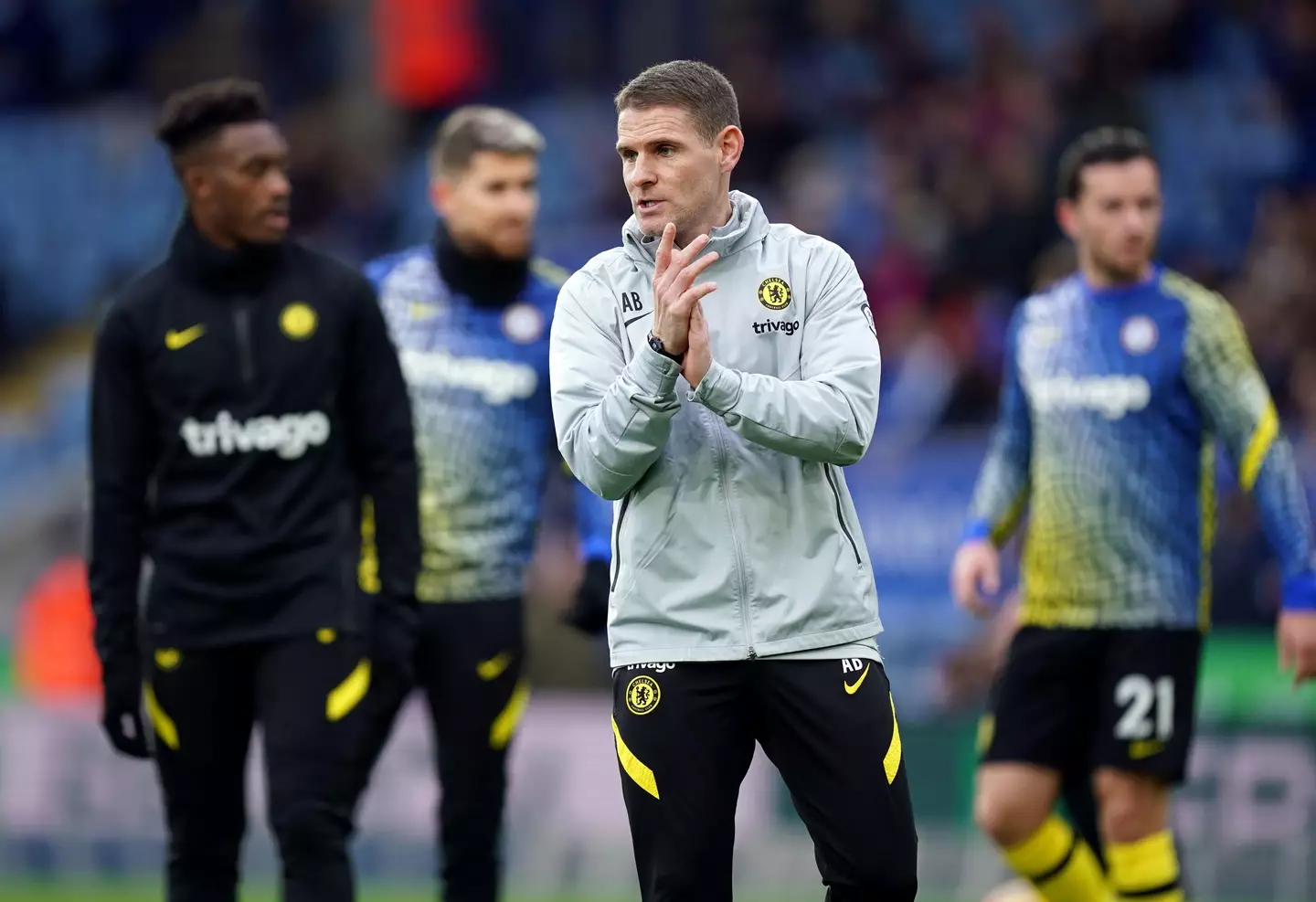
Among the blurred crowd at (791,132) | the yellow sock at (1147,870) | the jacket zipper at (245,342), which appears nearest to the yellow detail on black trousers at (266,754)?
the jacket zipper at (245,342)

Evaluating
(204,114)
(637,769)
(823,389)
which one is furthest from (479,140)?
(637,769)

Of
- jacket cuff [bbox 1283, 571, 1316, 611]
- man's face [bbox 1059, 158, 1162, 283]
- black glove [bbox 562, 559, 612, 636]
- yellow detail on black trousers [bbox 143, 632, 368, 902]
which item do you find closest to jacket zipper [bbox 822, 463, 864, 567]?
yellow detail on black trousers [bbox 143, 632, 368, 902]

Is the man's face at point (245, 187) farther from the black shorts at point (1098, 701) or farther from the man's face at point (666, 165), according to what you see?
the black shorts at point (1098, 701)

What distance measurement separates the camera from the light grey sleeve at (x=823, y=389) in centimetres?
468

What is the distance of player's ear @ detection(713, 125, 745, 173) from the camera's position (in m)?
4.96

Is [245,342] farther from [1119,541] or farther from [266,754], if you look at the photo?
[1119,541]

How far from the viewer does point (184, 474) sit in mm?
5934

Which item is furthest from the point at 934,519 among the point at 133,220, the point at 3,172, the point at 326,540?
the point at 3,172

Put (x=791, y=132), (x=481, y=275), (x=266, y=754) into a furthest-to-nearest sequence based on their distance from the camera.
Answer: (x=791, y=132), (x=481, y=275), (x=266, y=754)

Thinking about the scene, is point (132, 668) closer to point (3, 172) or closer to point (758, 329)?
point (758, 329)

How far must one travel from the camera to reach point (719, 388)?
465cm

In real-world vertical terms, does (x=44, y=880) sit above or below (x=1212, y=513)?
below

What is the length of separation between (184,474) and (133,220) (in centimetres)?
1254

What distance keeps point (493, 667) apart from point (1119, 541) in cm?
205
